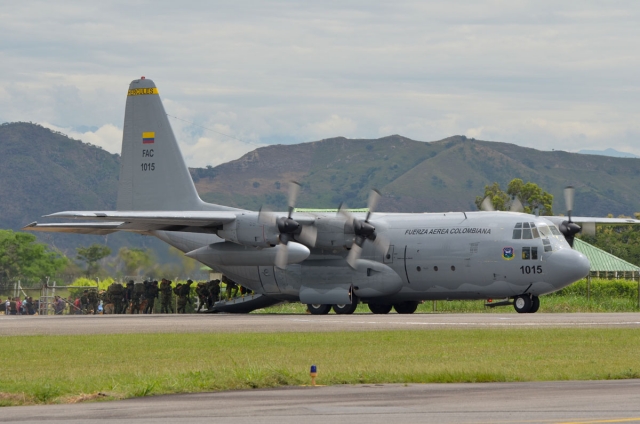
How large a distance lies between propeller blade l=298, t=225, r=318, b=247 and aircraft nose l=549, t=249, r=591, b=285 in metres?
8.81

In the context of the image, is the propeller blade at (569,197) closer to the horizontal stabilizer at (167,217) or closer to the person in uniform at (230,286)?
the horizontal stabilizer at (167,217)

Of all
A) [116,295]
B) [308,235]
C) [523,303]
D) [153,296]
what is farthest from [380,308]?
[116,295]

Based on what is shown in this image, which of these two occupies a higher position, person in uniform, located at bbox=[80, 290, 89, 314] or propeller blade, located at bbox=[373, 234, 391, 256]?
propeller blade, located at bbox=[373, 234, 391, 256]

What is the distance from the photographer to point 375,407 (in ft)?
41.4

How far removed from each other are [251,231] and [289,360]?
17.9 metres

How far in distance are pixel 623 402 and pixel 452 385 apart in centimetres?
316

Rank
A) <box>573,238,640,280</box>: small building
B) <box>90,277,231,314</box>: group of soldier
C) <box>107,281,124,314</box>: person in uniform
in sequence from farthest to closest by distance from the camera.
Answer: <box>573,238,640,280</box>: small building < <box>107,281,124,314</box>: person in uniform < <box>90,277,231,314</box>: group of soldier

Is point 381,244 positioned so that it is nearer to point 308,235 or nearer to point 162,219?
point 308,235

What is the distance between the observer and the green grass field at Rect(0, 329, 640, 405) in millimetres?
15375

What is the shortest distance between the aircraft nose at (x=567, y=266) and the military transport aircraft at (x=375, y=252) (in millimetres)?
36

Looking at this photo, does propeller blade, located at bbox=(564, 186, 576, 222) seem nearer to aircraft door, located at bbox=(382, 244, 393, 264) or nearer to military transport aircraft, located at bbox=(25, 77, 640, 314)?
military transport aircraft, located at bbox=(25, 77, 640, 314)

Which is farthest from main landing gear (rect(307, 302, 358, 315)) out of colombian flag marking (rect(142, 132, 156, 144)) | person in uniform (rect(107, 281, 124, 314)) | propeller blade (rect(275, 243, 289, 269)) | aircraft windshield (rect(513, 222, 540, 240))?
person in uniform (rect(107, 281, 124, 314))

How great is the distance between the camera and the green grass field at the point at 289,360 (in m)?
15.4

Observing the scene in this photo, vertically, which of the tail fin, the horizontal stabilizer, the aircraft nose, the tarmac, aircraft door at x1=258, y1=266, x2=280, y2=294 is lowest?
the tarmac
